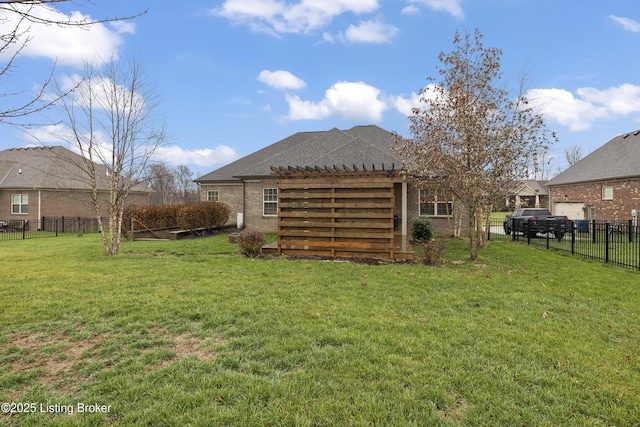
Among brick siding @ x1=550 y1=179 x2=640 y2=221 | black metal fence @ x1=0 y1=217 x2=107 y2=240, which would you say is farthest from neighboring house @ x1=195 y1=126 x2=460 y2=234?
brick siding @ x1=550 y1=179 x2=640 y2=221

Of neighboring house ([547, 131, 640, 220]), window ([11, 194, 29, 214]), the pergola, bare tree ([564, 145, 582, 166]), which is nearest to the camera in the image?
the pergola

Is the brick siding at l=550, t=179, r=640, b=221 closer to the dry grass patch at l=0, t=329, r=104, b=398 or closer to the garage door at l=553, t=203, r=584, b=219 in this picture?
the garage door at l=553, t=203, r=584, b=219

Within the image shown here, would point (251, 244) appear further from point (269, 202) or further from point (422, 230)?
point (269, 202)

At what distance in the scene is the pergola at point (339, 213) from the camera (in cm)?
860

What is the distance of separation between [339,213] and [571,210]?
22.8 meters

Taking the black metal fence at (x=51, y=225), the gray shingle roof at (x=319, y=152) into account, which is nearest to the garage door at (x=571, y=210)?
the gray shingle roof at (x=319, y=152)

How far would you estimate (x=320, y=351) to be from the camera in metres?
3.14

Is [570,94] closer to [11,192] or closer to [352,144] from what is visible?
[352,144]

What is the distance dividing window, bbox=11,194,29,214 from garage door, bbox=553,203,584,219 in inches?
1600

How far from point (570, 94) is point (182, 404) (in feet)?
67.6

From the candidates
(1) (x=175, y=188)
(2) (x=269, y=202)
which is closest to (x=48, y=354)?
(2) (x=269, y=202)

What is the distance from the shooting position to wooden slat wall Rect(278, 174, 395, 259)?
28.3 feet

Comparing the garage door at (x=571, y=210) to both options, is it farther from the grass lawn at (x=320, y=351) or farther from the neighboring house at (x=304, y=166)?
the grass lawn at (x=320, y=351)

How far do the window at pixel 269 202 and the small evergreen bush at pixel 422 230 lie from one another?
758cm
